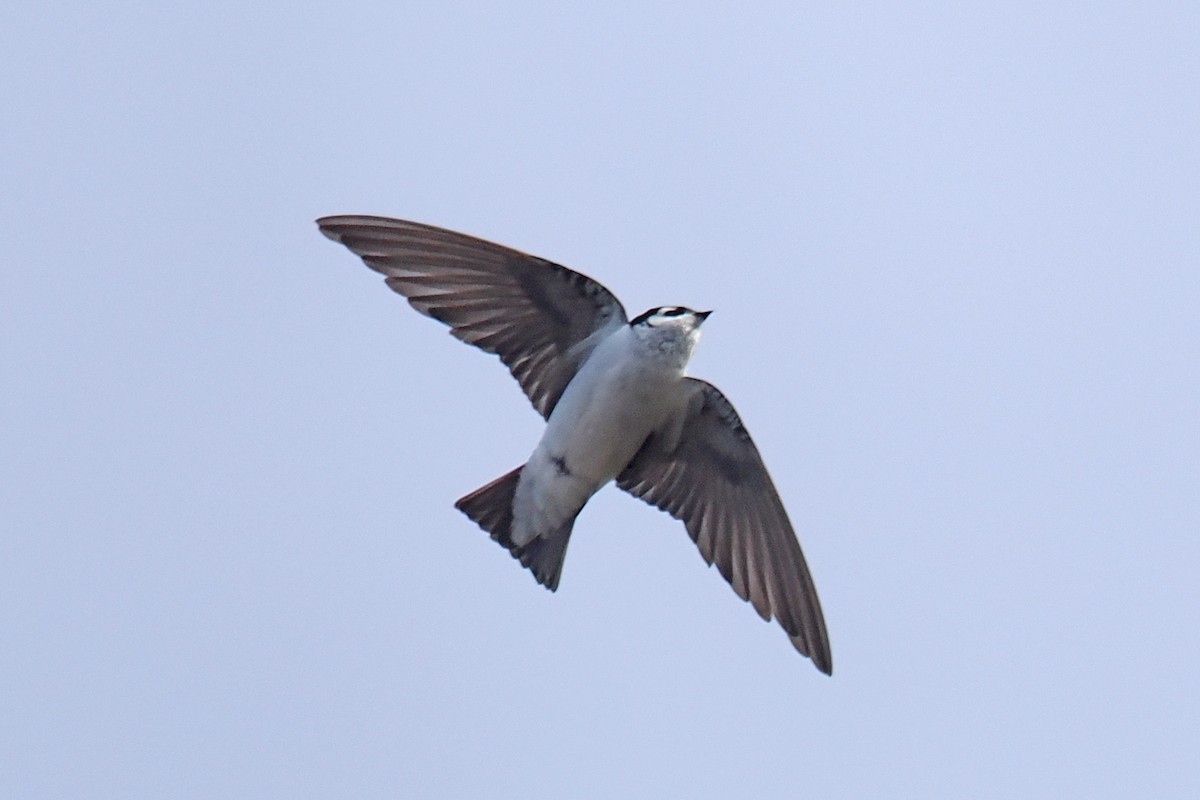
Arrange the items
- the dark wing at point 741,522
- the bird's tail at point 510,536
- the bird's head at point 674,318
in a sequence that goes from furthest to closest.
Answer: the dark wing at point 741,522, the bird's tail at point 510,536, the bird's head at point 674,318

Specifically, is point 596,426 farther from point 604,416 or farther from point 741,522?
point 741,522

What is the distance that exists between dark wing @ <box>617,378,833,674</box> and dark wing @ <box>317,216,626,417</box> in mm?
524

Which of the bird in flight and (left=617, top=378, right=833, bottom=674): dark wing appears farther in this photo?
(left=617, top=378, right=833, bottom=674): dark wing

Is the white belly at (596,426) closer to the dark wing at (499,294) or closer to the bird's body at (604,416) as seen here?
the bird's body at (604,416)

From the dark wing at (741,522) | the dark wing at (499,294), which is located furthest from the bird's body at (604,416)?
the dark wing at (741,522)

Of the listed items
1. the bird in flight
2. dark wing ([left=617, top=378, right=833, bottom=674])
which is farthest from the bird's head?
dark wing ([left=617, top=378, right=833, bottom=674])

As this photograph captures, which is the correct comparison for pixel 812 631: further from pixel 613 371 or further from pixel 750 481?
Answer: pixel 613 371

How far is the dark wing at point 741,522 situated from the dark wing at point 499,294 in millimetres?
524

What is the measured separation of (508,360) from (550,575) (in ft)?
2.47

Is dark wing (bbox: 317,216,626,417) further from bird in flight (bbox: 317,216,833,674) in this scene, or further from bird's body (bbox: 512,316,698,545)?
bird's body (bbox: 512,316,698,545)

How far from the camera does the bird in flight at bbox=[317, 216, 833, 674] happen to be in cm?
673

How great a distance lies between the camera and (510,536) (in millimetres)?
7105

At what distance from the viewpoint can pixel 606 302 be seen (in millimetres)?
6875

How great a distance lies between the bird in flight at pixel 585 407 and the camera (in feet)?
22.1
